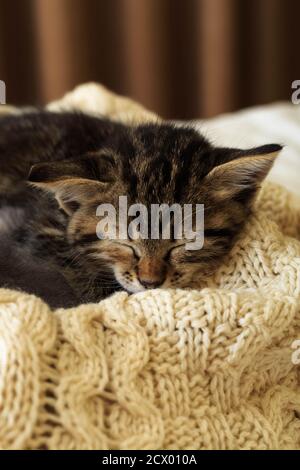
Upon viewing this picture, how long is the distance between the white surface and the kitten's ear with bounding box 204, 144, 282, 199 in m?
0.52

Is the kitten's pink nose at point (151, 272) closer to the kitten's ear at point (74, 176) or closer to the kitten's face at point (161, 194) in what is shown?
the kitten's face at point (161, 194)

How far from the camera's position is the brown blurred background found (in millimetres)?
2523

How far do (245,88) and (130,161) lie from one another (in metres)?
1.92

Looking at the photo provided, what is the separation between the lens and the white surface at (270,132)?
6.01 feet

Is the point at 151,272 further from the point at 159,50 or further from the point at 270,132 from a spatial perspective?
the point at 159,50

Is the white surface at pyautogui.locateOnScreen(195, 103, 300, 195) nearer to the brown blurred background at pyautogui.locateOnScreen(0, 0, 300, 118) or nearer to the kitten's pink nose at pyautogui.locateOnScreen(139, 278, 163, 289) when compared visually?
the brown blurred background at pyautogui.locateOnScreen(0, 0, 300, 118)

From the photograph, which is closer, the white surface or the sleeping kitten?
the sleeping kitten

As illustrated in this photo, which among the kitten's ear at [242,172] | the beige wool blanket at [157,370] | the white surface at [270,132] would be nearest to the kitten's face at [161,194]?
the kitten's ear at [242,172]

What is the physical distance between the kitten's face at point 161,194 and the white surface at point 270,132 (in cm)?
53

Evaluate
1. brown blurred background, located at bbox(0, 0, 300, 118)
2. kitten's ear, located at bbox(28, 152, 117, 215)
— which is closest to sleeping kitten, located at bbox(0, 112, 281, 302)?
kitten's ear, located at bbox(28, 152, 117, 215)

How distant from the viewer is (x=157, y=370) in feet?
3.17

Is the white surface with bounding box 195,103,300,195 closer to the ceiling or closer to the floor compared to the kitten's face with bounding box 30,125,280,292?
closer to the floor

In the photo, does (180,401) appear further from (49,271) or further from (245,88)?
(245,88)

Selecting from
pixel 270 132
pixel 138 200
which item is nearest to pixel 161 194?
pixel 138 200
